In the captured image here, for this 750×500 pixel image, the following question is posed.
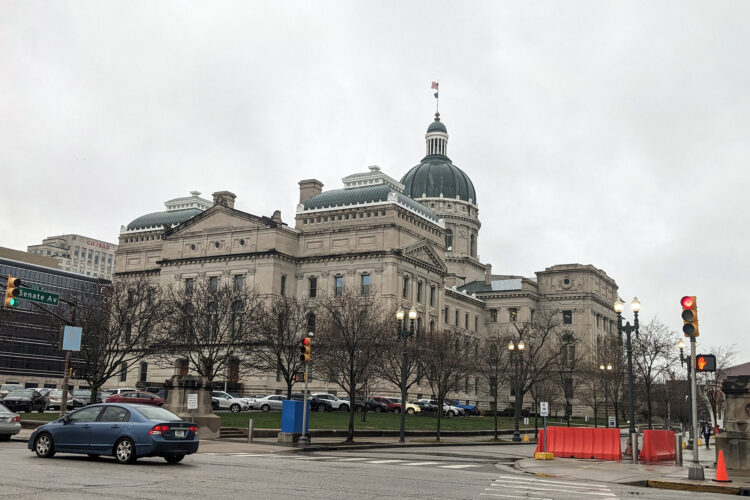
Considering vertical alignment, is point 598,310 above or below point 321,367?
above

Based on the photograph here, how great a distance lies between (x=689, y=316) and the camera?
21.9m

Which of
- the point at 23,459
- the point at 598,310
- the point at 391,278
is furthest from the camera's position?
the point at 598,310

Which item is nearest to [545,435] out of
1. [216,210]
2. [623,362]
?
[623,362]

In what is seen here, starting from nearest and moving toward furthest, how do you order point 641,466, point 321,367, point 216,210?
point 641,466 → point 321,367 → point 216,210

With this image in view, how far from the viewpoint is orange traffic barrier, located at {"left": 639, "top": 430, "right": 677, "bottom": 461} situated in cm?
3042

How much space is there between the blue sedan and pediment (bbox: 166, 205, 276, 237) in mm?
68230

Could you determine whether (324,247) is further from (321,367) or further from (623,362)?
(623,362)

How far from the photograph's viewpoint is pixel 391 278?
83.8m

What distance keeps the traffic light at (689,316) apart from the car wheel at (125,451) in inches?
592

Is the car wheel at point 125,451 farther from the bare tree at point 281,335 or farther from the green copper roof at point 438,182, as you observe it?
the green copper roof at point 438,182

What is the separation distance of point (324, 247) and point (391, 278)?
31.6 ft

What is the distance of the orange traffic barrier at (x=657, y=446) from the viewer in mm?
30423

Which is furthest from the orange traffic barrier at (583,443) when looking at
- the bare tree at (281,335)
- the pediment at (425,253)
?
the pediment at (425,253)

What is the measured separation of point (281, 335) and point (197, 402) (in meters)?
31.4
